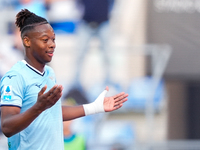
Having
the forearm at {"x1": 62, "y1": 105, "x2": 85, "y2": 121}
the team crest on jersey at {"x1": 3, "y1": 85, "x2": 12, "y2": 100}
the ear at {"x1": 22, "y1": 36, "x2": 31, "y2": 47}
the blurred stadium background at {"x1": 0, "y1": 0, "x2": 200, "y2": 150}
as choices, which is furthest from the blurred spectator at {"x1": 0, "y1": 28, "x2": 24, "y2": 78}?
the team crest on jersey at {"x1": 3, "y1": 85, "x2": 12, "y2": 100}

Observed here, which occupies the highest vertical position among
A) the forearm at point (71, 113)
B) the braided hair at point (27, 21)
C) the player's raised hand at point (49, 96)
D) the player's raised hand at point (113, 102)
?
the braided hair at point (27, 21)

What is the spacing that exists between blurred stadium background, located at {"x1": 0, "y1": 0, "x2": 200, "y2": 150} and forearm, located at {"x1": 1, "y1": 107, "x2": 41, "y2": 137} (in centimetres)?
415

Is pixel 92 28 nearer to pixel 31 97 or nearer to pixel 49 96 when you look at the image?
pixel 31 97

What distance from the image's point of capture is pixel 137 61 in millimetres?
6777

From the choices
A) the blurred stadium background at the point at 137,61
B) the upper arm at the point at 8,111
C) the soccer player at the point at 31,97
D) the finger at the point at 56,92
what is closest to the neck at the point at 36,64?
the soccer player at the point at 31,97

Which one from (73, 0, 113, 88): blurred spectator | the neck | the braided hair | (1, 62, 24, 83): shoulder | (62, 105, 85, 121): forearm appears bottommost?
(62, 105, 85, 121): forearm

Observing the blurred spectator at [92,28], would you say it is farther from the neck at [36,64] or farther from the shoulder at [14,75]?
the shoulder at [14,75]

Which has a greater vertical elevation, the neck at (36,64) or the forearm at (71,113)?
the neck at (36,64)

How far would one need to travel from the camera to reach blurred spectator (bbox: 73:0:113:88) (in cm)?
659

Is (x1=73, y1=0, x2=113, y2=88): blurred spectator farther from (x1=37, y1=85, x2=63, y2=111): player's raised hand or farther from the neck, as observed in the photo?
(x1=37, y1=85, x2=63, y2=111): player's raised hand

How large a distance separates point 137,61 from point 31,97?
15.0 ft

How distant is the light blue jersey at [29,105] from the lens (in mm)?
2264

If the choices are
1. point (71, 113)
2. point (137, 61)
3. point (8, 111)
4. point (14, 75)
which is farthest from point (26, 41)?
point (137, 61)

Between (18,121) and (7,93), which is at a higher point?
(7,93)
